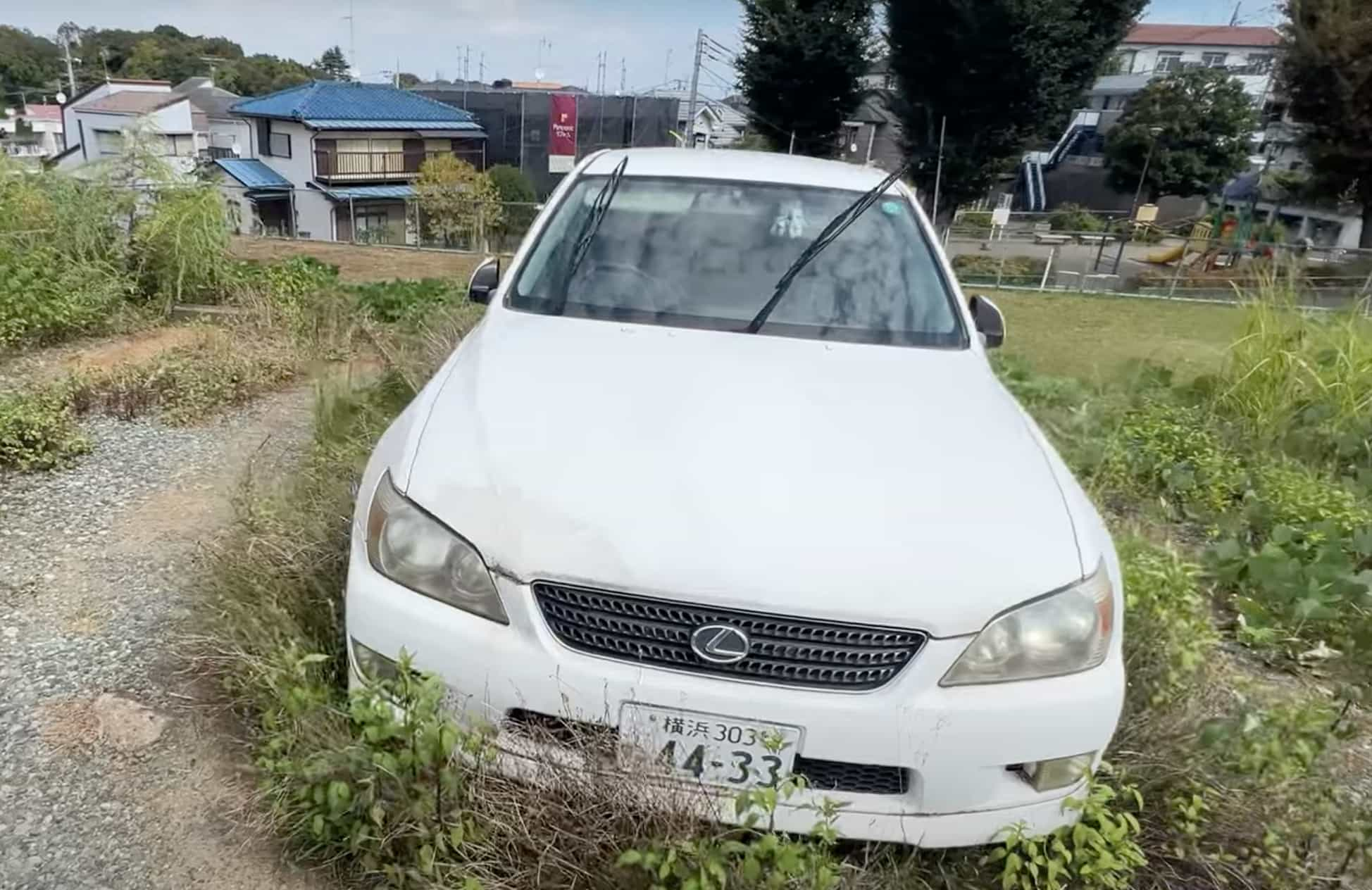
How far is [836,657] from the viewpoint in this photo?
1.58 metres

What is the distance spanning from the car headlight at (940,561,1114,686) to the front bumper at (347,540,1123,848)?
2 cm

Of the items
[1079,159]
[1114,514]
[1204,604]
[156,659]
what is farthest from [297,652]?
[1079,159]

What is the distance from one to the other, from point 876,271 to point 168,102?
37.7 m

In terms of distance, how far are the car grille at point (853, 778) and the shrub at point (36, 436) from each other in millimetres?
3564

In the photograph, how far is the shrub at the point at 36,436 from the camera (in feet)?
11.6

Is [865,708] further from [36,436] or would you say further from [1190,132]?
[1190,132]

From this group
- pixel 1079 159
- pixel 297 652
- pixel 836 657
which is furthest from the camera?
pixel 1079 159

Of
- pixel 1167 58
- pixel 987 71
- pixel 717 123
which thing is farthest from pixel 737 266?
pixel 1167 58

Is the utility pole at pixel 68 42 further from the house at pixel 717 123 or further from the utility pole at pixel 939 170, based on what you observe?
the utility pole at pixel 939 170

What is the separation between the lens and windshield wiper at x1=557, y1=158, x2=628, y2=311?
273cm

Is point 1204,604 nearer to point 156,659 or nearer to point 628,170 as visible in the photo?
point 628,170

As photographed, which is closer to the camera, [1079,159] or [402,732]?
[402,732]

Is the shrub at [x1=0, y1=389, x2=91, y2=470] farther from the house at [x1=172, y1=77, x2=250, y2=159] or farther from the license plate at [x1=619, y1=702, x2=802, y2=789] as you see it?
the house at [x1=172, y1=77, x2=250, y2=159]

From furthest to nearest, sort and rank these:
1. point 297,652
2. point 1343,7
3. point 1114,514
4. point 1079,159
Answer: point 1079,159, point 1343,7, point 1114,514, point 297,652
